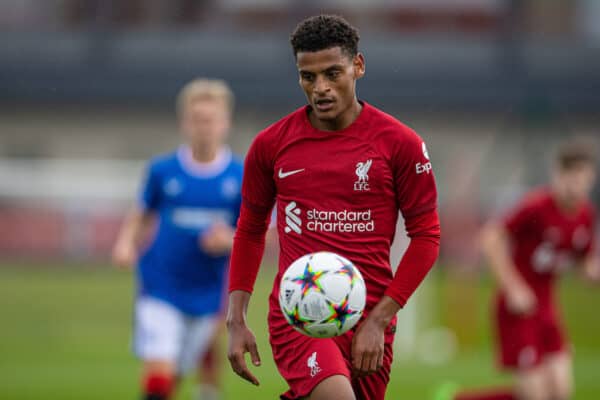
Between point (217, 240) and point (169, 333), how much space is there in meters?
0.75

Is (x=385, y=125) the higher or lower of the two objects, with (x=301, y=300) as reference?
higher

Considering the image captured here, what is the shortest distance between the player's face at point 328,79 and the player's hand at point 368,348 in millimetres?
878

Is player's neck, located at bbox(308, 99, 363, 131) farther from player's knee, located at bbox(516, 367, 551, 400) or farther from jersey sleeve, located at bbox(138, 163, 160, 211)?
player's knee, located at bbox(516, 367, 551, 400)

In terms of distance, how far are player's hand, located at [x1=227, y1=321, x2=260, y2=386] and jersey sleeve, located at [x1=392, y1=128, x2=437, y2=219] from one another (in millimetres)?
871

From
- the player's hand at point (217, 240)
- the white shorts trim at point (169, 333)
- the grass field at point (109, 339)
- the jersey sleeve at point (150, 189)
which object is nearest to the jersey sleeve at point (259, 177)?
the player's hand at point (217, 240)

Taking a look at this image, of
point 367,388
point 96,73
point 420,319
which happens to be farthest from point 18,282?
point 367,388

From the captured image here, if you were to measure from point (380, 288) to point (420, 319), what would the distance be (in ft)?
35.4

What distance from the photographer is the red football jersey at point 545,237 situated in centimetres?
741

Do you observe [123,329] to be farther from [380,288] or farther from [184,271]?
[380,288]

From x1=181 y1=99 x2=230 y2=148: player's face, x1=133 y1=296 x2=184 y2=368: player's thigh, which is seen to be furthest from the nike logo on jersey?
x1=133 y1=296 x2=184 y2=368: player's thigh

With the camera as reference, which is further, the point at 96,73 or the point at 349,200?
the point at 96,73

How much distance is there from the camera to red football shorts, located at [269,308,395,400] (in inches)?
159

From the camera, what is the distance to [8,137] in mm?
32250

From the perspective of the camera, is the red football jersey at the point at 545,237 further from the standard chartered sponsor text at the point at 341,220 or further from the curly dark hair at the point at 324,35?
the curly dark hair at the point at 324,35
